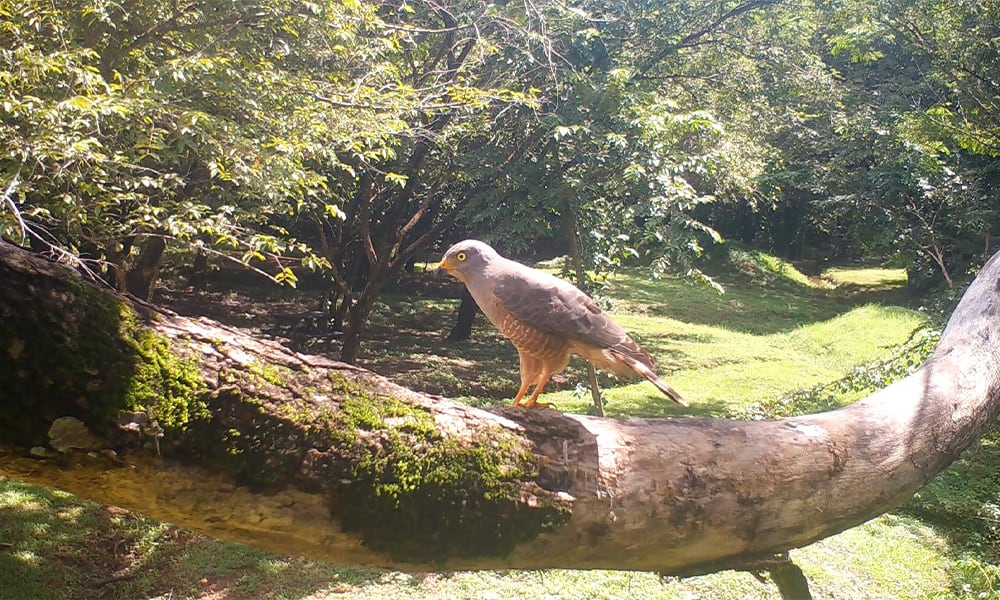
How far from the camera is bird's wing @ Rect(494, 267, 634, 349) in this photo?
2.59m

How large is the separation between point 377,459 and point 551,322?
4.26 ft

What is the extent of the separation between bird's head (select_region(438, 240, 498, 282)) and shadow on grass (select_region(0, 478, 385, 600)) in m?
2.48

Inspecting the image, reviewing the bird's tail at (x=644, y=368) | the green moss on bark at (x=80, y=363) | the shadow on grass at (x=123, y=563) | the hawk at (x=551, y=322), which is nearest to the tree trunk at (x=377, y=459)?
the green moss on bark at (x=80, y=363)

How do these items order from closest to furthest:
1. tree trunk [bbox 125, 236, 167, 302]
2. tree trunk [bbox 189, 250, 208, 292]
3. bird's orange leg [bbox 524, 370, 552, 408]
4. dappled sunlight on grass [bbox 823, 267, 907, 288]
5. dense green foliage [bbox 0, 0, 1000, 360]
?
bird's orange leg [bbox 524, 370, 552, 408], dense green foliage [bbox 0, 0, 1000, 360], tree trunk [bbox 125, 236, 167, 302], tree trunk [bbox 189, 250, 208, 292], dappled sunlight on grass [bbox 823, 267, 907, 288]

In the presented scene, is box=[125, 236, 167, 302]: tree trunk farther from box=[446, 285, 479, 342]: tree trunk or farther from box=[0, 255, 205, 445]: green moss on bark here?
box=[446, 285, 479, 342]: tree trunk

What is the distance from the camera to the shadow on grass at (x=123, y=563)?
Result: 423 cm

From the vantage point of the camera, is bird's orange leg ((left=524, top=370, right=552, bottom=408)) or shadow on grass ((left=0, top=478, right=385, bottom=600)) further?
shadow on grass ((left=0, top=478, right=385, bottom=600))

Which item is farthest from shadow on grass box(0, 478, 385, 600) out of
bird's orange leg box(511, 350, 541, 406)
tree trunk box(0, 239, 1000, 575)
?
tree trunk box(0, 239, 1000, 575)

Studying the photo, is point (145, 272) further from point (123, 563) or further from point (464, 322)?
point (464, 322)

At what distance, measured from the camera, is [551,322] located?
8.50 ft

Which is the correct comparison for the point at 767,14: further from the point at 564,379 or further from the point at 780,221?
the point at 780,221

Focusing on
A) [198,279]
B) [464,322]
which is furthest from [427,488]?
[198,279]

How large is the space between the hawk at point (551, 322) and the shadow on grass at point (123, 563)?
8.12 ft

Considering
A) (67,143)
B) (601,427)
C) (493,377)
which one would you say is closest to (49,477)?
(601,427)
